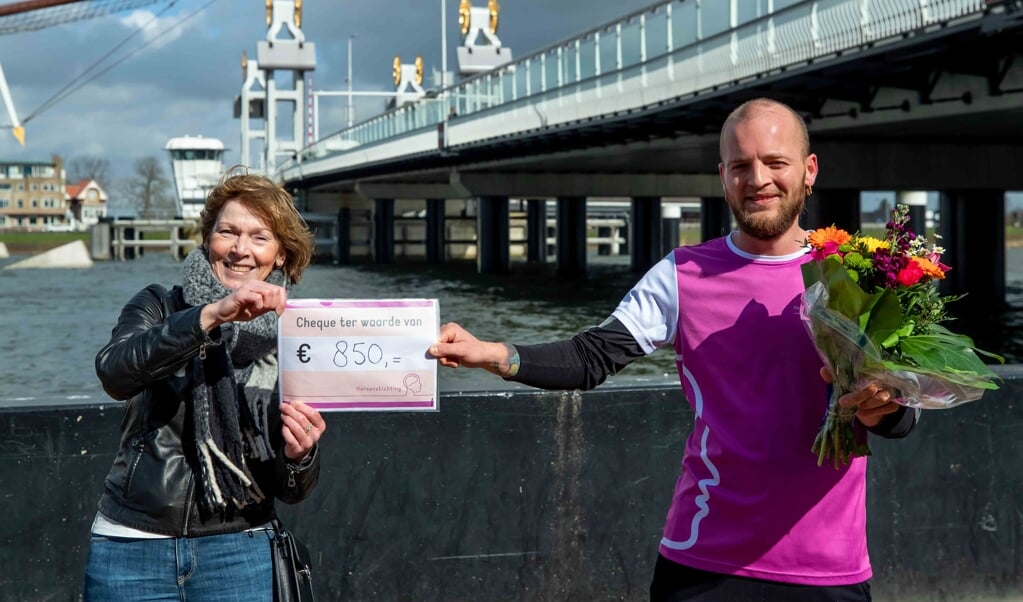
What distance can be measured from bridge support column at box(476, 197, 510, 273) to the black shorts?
63.5 metres

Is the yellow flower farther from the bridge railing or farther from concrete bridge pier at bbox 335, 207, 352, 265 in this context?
concrete bridge pier at bbox 335, 207, 352, 265

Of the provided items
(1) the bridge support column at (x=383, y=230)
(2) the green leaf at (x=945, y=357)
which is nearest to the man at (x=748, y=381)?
(2) the green leaf at (x=945, y=357)

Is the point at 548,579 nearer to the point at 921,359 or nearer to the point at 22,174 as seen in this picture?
the point at 921,359

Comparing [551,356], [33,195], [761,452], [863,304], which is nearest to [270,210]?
[551,356]

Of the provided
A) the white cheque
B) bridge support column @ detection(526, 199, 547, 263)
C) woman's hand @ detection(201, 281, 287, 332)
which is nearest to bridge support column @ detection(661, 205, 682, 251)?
bridge support column @ detection(526, 199, 547, 263)

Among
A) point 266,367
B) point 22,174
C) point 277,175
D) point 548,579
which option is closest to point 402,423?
point 548,579

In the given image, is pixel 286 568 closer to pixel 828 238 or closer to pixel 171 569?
pixel 171 569

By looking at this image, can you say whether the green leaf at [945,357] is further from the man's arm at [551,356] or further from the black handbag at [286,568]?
the black handbag at [286,568]

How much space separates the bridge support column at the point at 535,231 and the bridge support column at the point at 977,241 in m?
48.5

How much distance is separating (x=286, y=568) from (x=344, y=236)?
94.2 meters

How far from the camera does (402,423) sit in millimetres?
5379

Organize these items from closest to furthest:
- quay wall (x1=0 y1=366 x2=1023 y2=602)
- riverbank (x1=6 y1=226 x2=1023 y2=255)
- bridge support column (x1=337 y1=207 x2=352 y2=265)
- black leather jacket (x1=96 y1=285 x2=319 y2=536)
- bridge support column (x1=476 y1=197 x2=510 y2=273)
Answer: black leather jacket (x1=96 y1=285 x2=319 y2=536) → quay wall (x1=0 y1=366 x2=1023 y2=602) → bridge support column (x1=476 y1=197 x2=510 y2=273) → bridge support column (x1=337 y1=207 x2=352 y2=265) → riverbank (x1=6 y1=226 x2=1023 y2=255)

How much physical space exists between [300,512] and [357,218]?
9755 cm

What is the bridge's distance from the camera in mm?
22250
